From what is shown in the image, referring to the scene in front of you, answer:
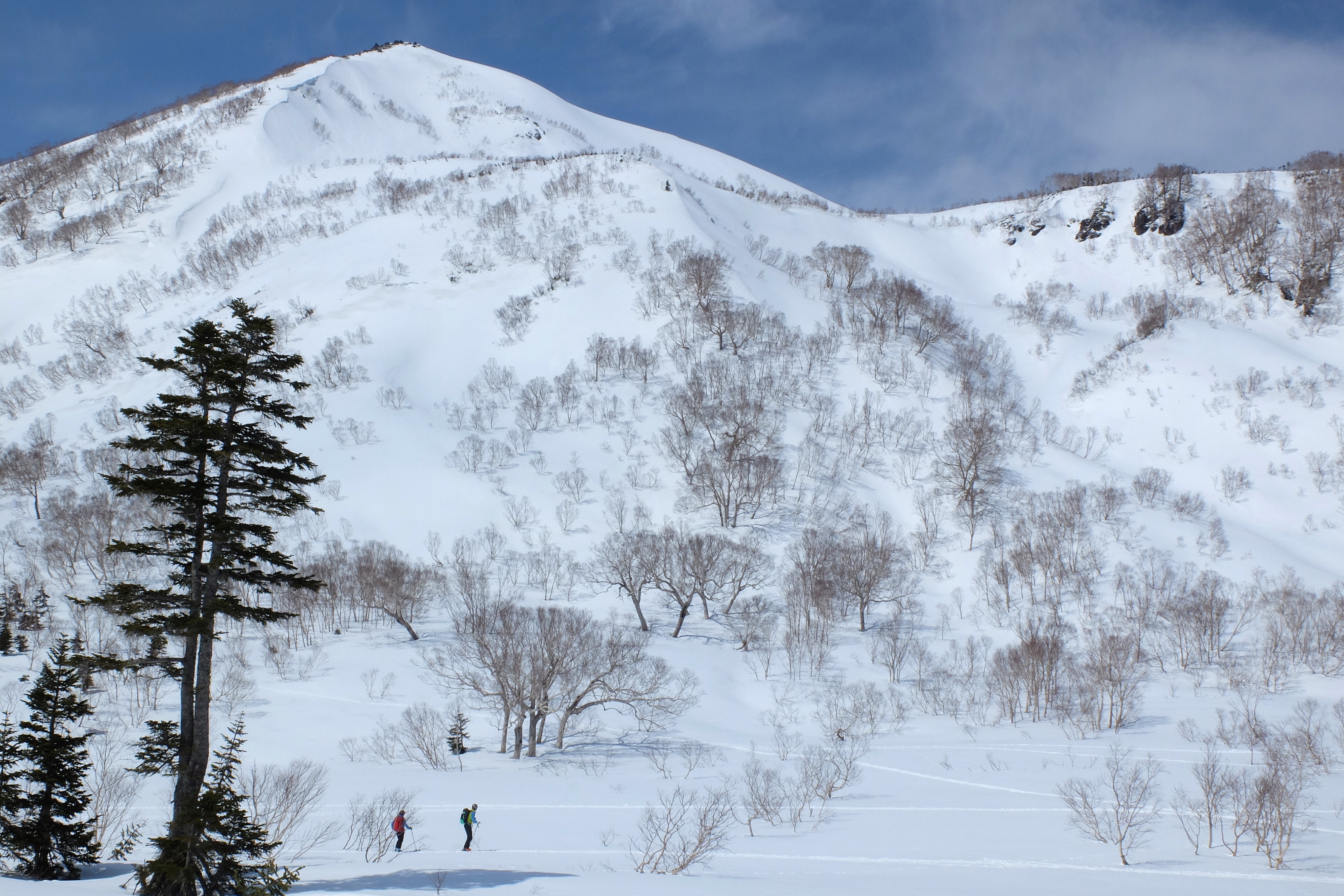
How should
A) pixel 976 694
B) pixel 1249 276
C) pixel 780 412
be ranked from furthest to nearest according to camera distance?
pixel 1249 276, pixel 780 412, pixel 976 694

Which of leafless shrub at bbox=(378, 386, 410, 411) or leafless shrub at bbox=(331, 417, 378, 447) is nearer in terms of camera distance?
leafless shrub at bbox=(331, 417, 378, 447)

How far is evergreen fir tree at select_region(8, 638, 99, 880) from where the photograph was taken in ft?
48.4

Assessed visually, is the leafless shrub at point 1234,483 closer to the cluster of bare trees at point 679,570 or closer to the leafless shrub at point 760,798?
the cluster of bare trees at point 679,570

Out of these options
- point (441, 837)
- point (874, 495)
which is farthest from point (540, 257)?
point (441, 837)

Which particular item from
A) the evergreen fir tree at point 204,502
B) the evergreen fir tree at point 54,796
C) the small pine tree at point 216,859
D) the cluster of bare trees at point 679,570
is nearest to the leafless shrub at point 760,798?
the small pine tree at point 216,859

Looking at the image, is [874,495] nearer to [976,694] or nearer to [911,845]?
[976,694]

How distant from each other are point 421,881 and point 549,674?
54.7 ft

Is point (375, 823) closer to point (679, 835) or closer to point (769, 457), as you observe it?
point (679, 835)

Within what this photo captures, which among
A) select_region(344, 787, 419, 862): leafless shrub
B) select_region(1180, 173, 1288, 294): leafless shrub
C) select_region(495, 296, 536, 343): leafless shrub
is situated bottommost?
select_region(344, 787, 419, 862): leafless shrub

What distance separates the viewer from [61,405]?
2923 inches

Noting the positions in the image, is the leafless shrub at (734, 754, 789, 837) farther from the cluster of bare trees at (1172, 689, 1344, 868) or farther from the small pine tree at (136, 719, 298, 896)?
the small pine tree at (136, 719, 298, 896)

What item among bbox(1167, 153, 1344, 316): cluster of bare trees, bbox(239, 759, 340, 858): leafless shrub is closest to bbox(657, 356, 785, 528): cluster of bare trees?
bbox(239, 759, 340, 858): leafless shrub

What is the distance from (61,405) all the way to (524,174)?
68.6 meters

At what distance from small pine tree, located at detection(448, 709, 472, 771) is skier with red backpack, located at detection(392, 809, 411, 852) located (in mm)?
12533
